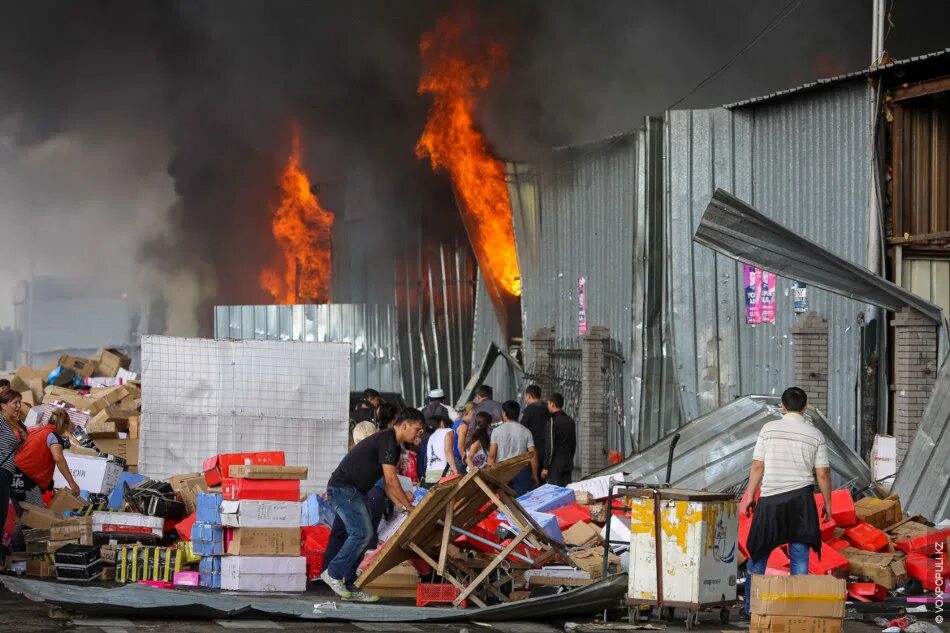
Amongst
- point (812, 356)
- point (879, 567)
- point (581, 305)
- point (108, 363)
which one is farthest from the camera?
point (108, 363)

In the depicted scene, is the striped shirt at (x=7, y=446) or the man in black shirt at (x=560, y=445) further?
the man in black shirt at (x=560, y=445)

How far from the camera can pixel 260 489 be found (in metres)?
9.74

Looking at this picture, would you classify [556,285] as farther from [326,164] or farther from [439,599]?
[439,599]

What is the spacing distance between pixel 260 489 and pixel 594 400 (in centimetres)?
1020


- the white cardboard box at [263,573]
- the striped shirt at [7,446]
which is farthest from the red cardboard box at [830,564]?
the striped shirt at [7,446]

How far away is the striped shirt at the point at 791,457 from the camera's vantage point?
8.25m

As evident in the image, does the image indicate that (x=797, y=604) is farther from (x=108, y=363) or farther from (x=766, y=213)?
(x=108, y=363)

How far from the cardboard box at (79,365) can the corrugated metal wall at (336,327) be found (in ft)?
15.3

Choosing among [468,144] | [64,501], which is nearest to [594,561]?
[64,501]

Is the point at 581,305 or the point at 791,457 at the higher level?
the point at 581,305

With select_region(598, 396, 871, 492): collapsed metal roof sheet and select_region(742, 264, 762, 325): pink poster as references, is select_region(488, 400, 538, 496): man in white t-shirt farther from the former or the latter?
select_region(742, 264, 762, 325): pink poster

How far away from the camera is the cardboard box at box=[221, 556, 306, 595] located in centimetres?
961

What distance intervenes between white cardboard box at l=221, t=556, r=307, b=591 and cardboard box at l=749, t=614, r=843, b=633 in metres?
3.92

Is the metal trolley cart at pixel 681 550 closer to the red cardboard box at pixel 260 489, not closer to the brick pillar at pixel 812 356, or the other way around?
the red cardboard box at pixel 260 489
